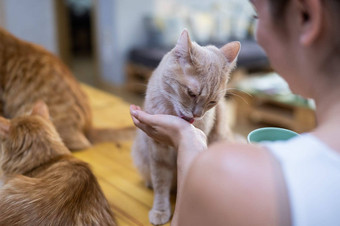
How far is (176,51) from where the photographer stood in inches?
47.8

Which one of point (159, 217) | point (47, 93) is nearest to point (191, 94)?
point (159, 217)

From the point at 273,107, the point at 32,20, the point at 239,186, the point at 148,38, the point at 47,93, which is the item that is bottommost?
the point at 273,107

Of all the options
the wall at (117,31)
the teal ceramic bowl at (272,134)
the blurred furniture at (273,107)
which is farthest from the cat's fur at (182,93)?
the wall at (117,31)

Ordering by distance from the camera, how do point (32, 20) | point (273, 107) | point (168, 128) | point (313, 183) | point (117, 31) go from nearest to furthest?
point (313, 183)
point (168, 128)
point (273, 107)
point (32, 20)
point (117, 31)

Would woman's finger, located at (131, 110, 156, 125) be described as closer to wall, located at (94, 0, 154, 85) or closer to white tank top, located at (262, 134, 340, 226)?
white tank top, located at (262, 134, 340, 226)

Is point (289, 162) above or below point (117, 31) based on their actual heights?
above

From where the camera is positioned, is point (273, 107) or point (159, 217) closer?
point (159, 217)

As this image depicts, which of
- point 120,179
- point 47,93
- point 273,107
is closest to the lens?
point 120,179

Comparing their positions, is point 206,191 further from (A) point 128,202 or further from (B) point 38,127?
(B) point 38,127

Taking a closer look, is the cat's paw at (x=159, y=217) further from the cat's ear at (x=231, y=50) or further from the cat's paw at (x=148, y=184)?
the cat's ear at (x=231, y=50)

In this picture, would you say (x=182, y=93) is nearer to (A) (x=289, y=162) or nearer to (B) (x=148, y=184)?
(B) (x=148, y=184)

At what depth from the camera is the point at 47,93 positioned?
189cm

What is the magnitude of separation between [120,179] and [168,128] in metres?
0.64

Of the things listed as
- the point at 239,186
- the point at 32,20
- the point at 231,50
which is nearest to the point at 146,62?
the point at 32,20
